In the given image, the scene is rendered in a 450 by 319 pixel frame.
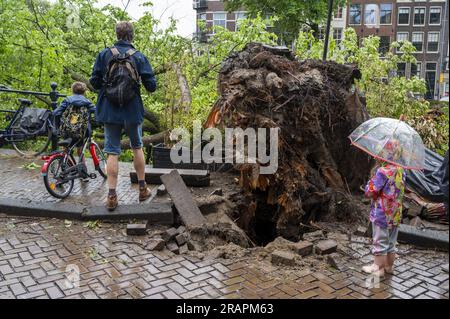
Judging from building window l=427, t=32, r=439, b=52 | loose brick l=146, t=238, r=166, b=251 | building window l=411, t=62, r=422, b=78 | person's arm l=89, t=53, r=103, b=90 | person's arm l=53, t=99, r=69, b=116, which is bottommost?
loose brick l=146, t=238, r=166, b=251

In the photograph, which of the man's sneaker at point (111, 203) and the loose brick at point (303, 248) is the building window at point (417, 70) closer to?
the loose brick at point (303, 248)

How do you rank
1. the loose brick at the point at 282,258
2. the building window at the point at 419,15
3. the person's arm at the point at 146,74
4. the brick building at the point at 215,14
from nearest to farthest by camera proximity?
1. the loose brick at the point at 282,258
2. the person's arm at the point at 146,74
3. the building window at the point at 419,15
4. the brick building at the point at 215,14

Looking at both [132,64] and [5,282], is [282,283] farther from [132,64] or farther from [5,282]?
[132,64]

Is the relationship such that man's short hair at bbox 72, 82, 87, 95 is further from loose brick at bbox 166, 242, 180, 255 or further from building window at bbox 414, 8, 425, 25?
building window at bbox 414, 8, 425, 25

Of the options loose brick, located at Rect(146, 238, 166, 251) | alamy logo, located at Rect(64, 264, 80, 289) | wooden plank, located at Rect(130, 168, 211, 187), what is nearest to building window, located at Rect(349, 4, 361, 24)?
wooden plank, located at Rect(130, 168, 211, 187)

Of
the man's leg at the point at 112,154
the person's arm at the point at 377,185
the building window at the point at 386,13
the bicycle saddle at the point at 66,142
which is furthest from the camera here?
the building window at the point at 386,13

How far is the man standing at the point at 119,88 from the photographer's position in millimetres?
5359

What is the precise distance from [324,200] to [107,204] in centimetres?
297

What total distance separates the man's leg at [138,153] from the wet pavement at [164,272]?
0.84 meters

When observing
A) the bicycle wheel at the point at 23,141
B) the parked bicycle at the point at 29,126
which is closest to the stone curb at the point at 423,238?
the parked bicycle at the point at 29,126

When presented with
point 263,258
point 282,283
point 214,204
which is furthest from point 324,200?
point 282,283

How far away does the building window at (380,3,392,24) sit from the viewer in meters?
47.2

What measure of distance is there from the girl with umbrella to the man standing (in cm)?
272
